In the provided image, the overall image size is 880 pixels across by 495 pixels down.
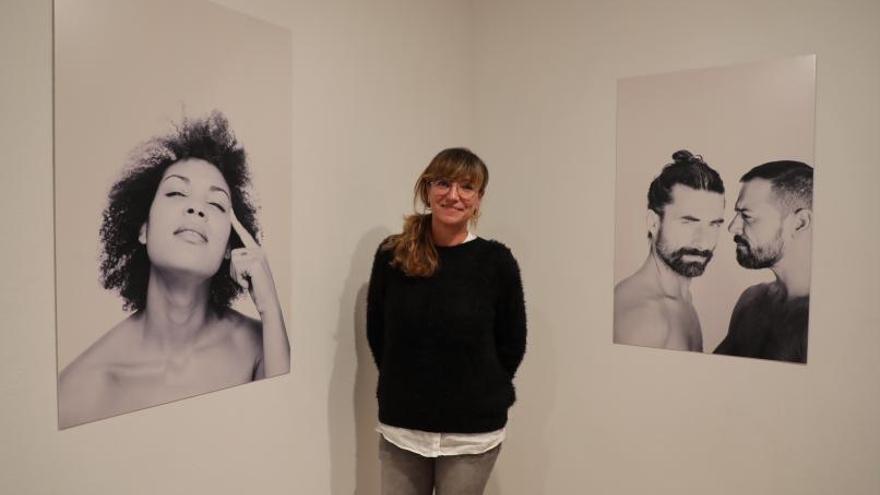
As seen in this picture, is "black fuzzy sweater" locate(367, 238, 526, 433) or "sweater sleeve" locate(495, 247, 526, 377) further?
"sweater sleeve" locate(495, 247, 526, 377)

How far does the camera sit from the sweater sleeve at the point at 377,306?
1.83m

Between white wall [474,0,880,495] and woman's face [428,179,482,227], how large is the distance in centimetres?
76

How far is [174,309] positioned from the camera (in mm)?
1445

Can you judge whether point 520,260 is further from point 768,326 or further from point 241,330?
point 241,330

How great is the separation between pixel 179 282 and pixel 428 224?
2.38 feet

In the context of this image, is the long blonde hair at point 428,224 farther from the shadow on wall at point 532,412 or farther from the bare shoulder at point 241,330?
the shadow on wall at point 532,412

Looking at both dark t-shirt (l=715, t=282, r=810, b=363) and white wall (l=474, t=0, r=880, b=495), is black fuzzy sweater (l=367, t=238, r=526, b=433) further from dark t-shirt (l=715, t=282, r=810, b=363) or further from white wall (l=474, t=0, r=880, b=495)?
dark t-shirt (l=715, t=282, r=810, b=363)

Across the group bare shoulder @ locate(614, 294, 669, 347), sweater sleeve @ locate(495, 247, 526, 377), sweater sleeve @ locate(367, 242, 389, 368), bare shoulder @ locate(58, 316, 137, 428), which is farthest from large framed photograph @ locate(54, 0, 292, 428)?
bare shoulder @ locate(614, 294, 669, 347)

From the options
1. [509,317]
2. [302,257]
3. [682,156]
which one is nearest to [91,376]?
[302,257]

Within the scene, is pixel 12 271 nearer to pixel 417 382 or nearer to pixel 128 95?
pixel 128 95

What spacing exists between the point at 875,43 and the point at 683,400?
4.34 ft

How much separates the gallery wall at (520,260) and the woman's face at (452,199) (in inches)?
15.1

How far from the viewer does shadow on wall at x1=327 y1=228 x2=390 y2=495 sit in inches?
76.8

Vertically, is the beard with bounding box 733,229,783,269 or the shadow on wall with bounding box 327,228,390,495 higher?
the beard with bounding box 733,229,783,269
